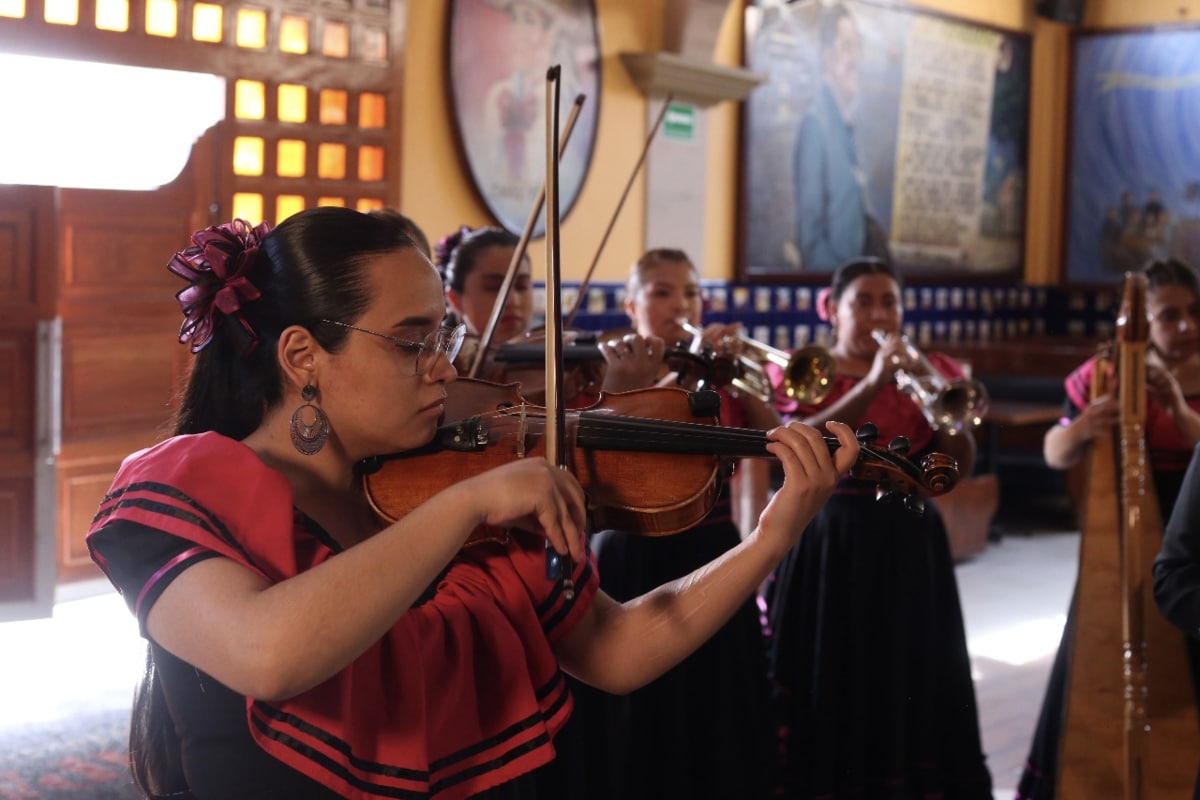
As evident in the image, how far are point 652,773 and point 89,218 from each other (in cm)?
332

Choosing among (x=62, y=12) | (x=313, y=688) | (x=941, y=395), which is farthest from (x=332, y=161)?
(x=313, y=688)

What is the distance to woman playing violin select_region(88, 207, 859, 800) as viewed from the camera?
1.40m

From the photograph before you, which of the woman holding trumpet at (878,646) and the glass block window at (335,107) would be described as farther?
the glass block window at (335,107)

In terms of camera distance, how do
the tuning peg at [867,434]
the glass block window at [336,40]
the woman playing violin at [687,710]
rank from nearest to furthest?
the tuning peg at [867,434] → the woman playing violin at [687,710] → the glass block window at [336,40]

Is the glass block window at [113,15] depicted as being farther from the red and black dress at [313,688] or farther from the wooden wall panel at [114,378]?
the red and black dress at [313,688]

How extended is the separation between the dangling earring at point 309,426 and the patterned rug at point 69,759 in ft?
7.65

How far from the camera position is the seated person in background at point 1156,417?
358 cm

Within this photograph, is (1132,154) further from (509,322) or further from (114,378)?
(509,322)

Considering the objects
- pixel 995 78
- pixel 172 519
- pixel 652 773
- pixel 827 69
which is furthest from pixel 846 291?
pixel 995 78

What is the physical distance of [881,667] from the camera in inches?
150

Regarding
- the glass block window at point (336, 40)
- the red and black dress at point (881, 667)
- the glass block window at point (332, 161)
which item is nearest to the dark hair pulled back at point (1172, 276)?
the red and black dress at point (881, 667)

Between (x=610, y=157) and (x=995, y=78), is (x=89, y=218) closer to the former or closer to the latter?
(x=610, y=157)

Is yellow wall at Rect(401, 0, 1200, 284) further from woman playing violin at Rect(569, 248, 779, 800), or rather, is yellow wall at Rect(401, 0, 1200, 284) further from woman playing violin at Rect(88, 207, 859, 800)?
woman playing violin at Rect(88, 207, 859, 800)

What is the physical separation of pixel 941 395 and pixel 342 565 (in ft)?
9.15
